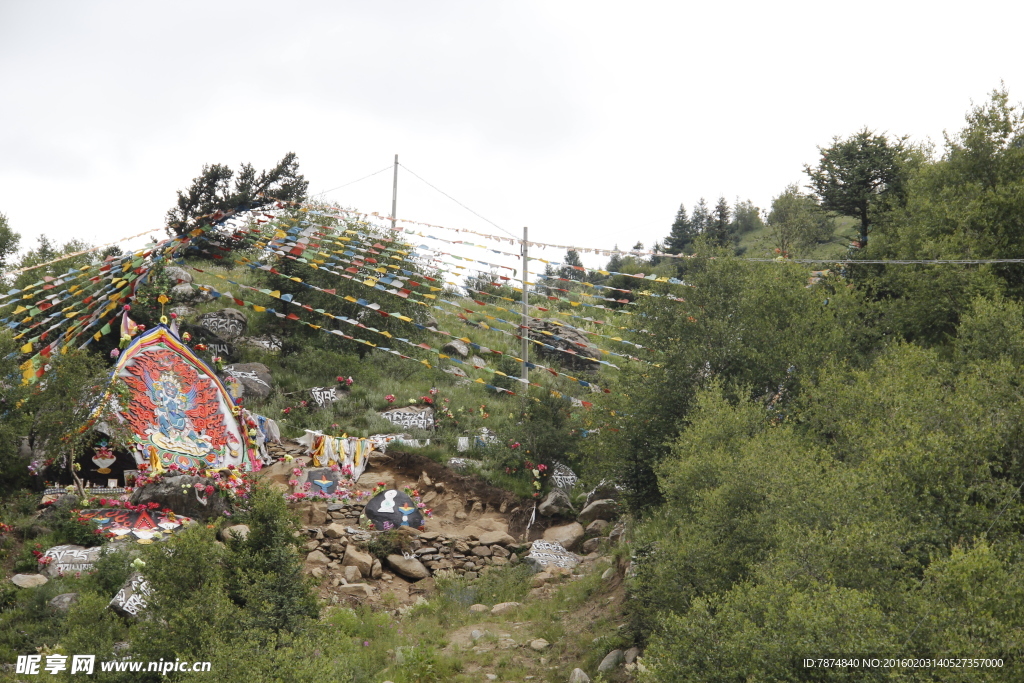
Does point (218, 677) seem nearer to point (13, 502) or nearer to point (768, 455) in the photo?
point (768, 455)

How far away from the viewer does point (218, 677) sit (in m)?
8.90

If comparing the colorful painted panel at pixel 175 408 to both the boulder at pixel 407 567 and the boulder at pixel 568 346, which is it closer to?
the boulder at pixel 407 567

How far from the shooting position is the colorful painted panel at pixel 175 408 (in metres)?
17.9

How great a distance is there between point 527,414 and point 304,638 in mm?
12500

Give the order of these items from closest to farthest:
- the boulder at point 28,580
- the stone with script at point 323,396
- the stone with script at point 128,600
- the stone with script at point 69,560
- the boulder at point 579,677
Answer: the boulder at point 579,677 → the stone with script at point 128,600 → the boulder at point 28,580 → the stone with script at point 69,560 → the stone with script at point 323,396

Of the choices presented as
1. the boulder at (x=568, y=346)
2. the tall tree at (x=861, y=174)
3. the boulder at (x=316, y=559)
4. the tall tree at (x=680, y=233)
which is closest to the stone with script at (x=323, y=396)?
the boulder at (x=316, y=559)

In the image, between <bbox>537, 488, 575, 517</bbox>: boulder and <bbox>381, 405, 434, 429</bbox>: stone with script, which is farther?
<bbox>381, 405, 434, 429</bbox>: stone with script

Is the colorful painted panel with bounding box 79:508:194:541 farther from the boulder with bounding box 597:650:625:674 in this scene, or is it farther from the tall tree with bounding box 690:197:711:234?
the tall tree with bounding box 690:197:711:234

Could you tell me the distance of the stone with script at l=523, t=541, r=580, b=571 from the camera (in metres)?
18.0

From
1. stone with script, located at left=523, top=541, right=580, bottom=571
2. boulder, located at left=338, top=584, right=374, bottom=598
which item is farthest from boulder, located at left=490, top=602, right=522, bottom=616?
boulder, located at left=338, top=584, right=374, bottom=598

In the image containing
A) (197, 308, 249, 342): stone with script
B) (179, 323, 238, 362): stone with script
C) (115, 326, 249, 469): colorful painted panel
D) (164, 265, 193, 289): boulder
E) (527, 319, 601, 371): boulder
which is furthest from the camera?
(527, 319, 601, 371): boulder

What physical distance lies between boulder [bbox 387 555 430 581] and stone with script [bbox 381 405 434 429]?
6295mm

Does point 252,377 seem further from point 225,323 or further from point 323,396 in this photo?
point 225,323

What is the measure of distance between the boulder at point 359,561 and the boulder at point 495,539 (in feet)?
9.68
